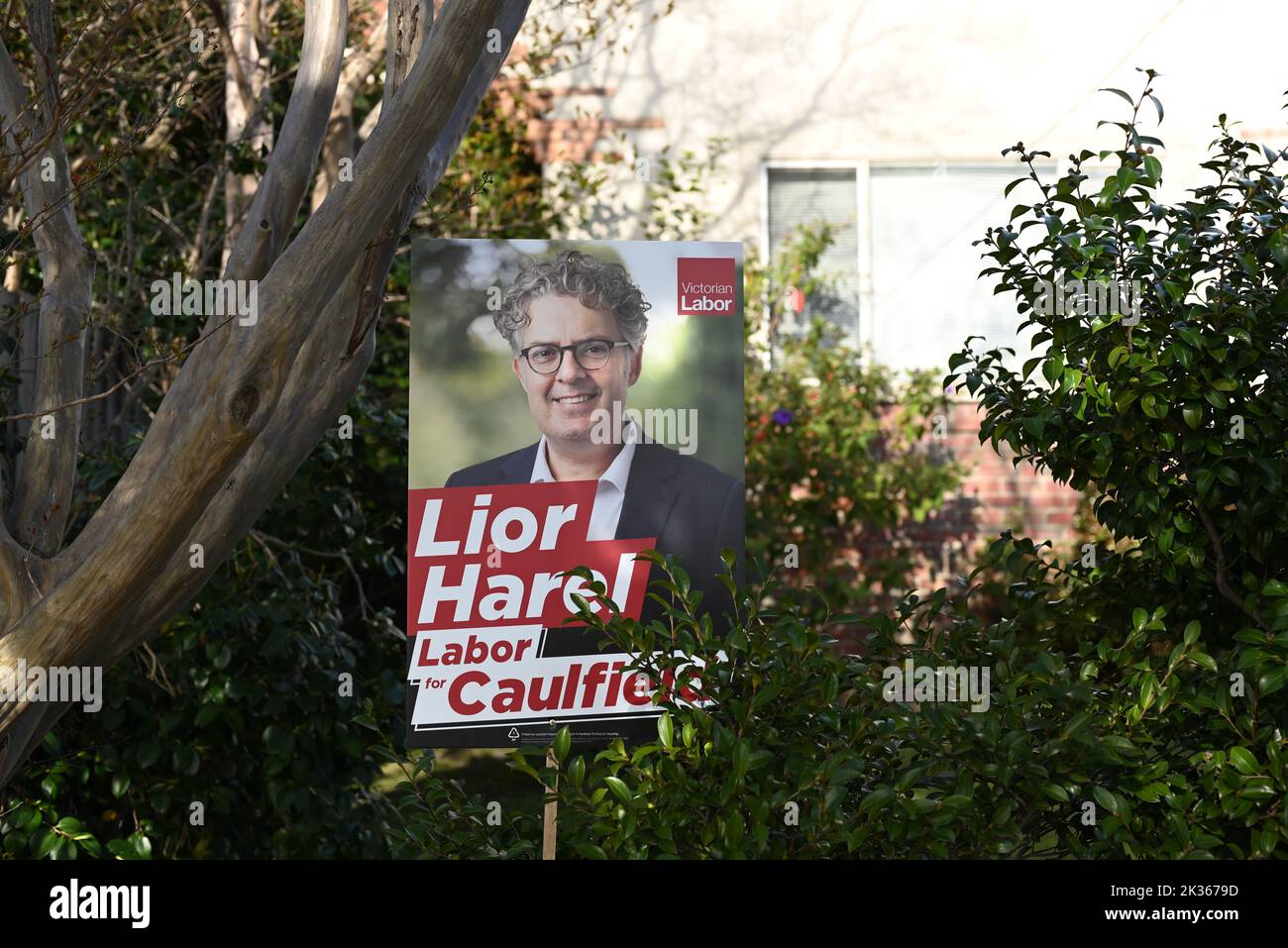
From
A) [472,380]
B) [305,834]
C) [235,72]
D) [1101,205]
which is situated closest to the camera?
[1101,205]

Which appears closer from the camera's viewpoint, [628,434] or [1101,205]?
[1101,205]

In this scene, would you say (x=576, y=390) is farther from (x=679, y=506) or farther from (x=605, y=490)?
(x=679, y=506)

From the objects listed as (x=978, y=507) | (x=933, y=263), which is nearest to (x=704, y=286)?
(x=933, y=263)

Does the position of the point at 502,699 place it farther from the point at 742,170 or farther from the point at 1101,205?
the point at 742,170

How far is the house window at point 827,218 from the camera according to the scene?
8781 mm

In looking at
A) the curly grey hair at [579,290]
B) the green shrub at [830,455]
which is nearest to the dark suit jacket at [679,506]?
the curly grey hair at [579,290]

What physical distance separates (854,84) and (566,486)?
227 inches

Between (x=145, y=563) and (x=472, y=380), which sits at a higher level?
(x=472, y=380)

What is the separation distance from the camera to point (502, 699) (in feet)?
13.0

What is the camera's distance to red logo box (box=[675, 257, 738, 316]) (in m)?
4.19

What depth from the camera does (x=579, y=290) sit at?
412 centimetres

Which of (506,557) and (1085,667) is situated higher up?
(506,557)

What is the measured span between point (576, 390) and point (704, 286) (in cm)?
55

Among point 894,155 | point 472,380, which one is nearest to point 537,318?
point 472,380
